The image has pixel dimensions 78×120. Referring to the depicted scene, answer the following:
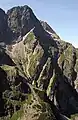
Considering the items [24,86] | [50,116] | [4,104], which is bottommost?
[50,116]

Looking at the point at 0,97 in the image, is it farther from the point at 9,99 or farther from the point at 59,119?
the point at 59,119

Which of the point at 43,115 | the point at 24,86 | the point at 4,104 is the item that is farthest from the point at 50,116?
the point at 24,86

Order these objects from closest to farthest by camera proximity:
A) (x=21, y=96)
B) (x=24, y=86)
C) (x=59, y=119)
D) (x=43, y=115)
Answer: (x=43, y=115) → (x=59, y=119) → (x=21, y=96) → (x=24, y=86)

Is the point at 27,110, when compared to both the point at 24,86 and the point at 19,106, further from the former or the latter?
the point at 24,86

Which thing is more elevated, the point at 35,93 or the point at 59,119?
the point at 35,93

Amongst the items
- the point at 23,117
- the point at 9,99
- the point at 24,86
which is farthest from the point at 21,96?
the point at 23,117

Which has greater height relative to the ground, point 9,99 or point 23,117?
point 9,99

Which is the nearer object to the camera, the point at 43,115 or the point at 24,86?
the point at 43,115

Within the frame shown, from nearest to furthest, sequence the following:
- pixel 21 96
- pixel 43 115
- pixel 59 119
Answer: pixel 43 115, pixel 59 119, pixel 21 96

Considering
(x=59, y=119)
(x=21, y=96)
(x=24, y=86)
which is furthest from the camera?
(x=24, y=86)
